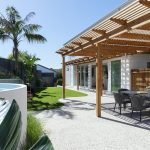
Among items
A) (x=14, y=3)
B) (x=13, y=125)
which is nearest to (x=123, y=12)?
(x=13, y=125)

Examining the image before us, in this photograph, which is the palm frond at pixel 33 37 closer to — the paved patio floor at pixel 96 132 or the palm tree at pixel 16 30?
the palm tree at pixel 16 30

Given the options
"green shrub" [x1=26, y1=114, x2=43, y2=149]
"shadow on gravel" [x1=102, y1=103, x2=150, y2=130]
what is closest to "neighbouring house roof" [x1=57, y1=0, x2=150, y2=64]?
"shadow on gravel" [x1=102, y1=103, x2=150, y2=130]

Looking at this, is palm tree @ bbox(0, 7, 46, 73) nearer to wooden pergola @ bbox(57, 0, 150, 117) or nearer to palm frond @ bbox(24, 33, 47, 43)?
palm frond @ bbox(24, 33, 47, 43)

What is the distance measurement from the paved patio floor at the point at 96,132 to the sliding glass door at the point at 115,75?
9.53 m

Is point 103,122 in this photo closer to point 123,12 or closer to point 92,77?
point 123,12

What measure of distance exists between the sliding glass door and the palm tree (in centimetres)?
616

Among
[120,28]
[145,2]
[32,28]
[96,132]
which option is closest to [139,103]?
[96,132]

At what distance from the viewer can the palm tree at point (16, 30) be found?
21475 millimetres

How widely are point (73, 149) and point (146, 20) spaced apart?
3991 millimetres

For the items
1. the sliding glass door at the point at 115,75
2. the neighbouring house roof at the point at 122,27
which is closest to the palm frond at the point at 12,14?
the sliding glass door at the point at 115,75

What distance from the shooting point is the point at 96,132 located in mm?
7727

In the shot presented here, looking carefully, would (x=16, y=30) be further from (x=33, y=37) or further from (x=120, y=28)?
(x=120, y=28)

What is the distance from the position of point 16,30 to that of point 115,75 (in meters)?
8.48

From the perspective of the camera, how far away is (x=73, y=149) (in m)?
6.07
